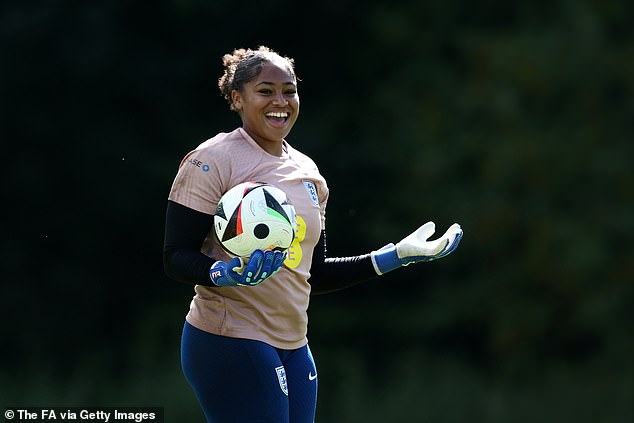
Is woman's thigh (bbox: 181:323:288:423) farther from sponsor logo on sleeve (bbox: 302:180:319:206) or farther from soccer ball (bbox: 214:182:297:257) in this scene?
sponsor logo on sleeve (bbox: 302:180:319:206)

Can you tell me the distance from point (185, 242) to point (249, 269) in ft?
0.97

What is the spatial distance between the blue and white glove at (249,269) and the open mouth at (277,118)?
0.52 m

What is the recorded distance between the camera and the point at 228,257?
11.1ft

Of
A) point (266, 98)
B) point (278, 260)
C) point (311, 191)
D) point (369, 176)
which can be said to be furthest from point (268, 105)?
point (369, 176)

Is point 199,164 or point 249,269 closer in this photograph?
point 249,269

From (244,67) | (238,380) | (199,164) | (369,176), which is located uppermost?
(369,176)

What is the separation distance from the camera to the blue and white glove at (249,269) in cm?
311

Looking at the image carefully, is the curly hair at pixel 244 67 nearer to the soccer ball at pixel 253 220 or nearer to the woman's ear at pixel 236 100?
the woman's ear at pixel 236 100

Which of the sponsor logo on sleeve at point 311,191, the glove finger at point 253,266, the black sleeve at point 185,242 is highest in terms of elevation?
the sponsor logo on sleeve at point 311,191

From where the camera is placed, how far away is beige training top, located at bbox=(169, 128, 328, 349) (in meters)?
3.32

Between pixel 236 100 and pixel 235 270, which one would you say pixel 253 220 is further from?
pixel 236 100

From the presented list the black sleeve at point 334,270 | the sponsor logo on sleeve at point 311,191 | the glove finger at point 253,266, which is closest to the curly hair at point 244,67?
the sponsor logo on sleeve at point 311,191

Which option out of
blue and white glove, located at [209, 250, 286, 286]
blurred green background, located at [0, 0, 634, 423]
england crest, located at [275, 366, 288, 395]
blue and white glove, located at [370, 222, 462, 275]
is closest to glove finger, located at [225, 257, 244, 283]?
blue and white glove, located at [209, 250, 286, 286]

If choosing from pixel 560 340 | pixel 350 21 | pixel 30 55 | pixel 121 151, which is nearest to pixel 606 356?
pixel 560 340
